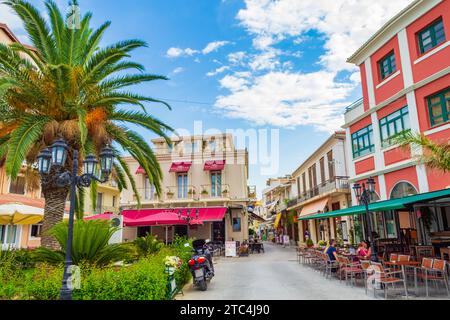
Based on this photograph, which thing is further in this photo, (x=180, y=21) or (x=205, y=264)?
(x=180, y=21)

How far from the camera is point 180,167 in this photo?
27531 mm

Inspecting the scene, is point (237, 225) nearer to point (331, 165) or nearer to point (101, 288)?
point (331, 165)

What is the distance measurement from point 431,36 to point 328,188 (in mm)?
12859

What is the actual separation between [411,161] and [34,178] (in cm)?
1641

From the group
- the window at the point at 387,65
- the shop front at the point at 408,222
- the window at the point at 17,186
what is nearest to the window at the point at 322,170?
the shop front at the point at 408,222

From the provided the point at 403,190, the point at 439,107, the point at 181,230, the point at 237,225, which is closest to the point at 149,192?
the point at 181,230

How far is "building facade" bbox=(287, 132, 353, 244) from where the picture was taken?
71.8ft

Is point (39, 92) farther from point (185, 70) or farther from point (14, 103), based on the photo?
point (185, 70)

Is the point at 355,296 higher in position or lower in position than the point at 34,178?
lower

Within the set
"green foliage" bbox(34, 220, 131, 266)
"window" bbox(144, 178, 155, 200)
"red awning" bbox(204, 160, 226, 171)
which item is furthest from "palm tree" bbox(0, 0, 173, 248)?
"window" bbox(144, 178, 155, 200)

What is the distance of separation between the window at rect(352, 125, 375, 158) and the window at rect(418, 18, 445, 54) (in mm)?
4889

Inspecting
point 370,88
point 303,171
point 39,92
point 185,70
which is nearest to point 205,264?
point 39,92

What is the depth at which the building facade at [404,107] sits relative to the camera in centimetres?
1279

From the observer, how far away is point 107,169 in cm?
702
